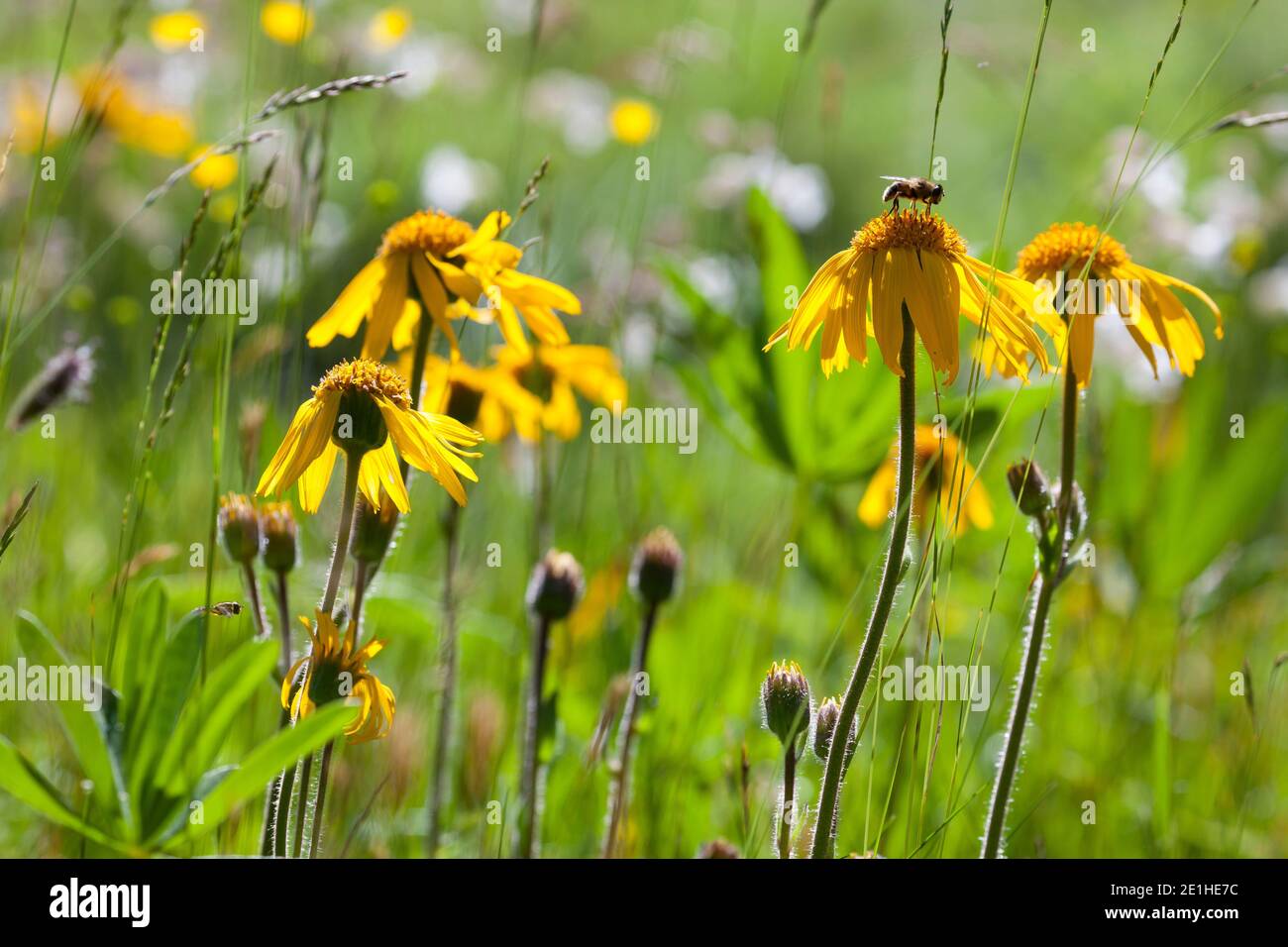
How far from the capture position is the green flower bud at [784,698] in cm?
144

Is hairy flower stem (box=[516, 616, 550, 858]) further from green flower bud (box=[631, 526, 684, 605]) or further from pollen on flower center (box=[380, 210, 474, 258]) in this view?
pollen on flower center (box=[380, 210, 474, 258])

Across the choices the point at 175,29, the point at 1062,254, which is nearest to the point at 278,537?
the point at 1062,254

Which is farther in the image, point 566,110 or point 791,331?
point 566,110

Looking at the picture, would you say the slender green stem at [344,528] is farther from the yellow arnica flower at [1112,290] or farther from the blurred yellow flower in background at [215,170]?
the blurred yellow flower in background at [215,170]

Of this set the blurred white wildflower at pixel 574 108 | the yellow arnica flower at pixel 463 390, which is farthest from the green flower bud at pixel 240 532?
the blurred white wildflower at pixel 574 108

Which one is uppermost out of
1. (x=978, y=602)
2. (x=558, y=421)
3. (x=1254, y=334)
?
(x=1254, y=334)

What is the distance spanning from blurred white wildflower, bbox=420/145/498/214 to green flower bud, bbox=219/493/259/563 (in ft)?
5.67

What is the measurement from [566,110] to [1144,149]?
2.08 meters

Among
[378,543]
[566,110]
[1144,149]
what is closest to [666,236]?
[566,110]

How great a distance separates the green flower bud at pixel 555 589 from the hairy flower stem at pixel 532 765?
0.10 ft

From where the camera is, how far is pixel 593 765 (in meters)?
1.95
